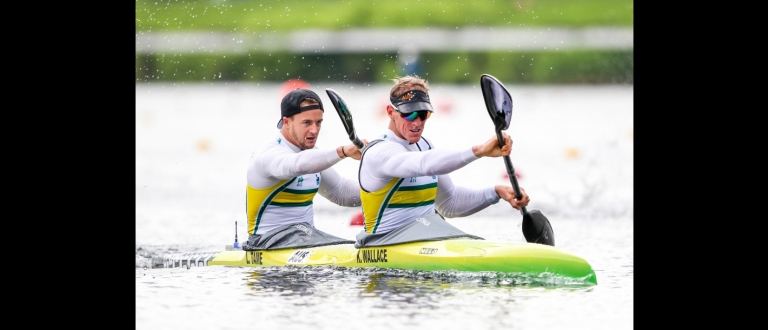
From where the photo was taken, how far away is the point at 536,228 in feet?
35.2

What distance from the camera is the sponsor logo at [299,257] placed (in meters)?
11.0

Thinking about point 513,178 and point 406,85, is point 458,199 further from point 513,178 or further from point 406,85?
point 406,85

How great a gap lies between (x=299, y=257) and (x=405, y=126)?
1.58 m

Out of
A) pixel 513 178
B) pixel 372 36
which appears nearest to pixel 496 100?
pixel 513 178

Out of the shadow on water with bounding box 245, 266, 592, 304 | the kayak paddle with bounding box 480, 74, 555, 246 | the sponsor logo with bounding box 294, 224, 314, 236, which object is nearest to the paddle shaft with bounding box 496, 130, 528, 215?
the kayak paddle with bounding box 480, 74, 555, 246

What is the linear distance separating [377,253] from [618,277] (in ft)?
7.40

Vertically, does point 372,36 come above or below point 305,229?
above

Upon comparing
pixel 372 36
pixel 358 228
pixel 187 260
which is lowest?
pixel 187 260

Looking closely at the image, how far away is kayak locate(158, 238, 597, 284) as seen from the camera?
9.79 m

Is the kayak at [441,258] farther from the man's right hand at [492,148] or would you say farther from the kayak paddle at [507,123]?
the man's right hand at [492,148]

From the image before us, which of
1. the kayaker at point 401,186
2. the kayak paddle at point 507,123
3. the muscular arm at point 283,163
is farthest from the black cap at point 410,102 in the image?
the muscular arm at point 283,163

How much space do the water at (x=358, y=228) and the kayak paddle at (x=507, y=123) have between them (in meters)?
0.72

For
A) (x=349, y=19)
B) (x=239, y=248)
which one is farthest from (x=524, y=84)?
(x=239, y=248)

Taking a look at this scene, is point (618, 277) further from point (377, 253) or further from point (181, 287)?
point (181, 287)
